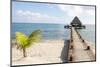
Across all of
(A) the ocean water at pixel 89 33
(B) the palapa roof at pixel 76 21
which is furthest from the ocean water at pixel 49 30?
(B) the palapa roof at pixel 76 21

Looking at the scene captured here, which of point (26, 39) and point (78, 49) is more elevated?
point (26, 39)

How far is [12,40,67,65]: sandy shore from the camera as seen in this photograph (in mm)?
2518

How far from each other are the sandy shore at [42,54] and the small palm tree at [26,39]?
2.0 inches

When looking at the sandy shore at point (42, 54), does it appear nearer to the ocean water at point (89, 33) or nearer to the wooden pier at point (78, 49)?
the wooden pier at point (78, 49)

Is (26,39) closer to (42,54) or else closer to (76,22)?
(42,54)

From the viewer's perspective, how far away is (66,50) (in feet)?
8.89

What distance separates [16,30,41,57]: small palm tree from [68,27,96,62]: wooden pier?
0.44 metres

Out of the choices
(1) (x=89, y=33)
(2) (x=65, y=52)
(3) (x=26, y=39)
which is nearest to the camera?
(3) (x=26, y=39)

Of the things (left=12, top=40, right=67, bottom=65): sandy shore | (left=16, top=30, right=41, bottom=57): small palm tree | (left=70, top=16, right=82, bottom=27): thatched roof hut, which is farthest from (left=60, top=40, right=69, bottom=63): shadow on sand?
(left=16, top=30, right=41, bottom=57): small palm tree

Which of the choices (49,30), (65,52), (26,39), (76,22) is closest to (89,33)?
(76,22)

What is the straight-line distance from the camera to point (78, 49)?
2760 mm

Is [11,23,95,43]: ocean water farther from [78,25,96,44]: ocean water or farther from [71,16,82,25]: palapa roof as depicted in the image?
A: [71,16,82,25]: palapa roof

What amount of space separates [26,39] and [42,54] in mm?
271

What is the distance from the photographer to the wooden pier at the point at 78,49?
8.94 ft
